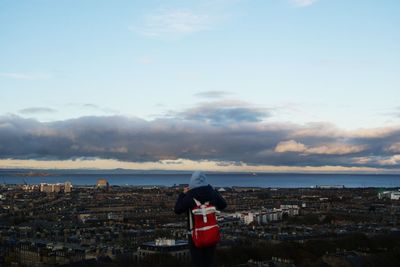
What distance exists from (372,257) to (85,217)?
40090mm

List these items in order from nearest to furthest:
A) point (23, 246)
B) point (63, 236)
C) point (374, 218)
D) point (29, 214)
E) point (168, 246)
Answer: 1. point (168, 246)
2. point (23, 246)
3. point (63, 236)
4. point (374, 218)
5. point (29, 214)

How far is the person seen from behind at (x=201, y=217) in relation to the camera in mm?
4008

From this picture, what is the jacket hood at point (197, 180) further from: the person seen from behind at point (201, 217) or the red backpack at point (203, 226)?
the red backpack at point (203, 226)

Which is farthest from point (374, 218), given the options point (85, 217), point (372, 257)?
point (372, 257)

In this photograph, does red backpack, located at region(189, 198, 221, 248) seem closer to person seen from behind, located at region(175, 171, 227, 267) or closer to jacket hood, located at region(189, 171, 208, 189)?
person seen from behind, located at region(175, 171, 227, 267)

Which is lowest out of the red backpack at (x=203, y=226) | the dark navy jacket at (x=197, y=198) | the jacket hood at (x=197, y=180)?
the red backpack at (x=203, y=226)

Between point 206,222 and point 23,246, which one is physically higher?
point 206,222

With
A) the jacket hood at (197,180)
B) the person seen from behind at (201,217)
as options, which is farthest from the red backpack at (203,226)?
the jacket hood at (197,180)

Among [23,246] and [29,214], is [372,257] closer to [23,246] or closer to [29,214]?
[23,246]

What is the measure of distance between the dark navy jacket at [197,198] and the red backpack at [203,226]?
0.03 metres

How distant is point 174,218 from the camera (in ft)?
196

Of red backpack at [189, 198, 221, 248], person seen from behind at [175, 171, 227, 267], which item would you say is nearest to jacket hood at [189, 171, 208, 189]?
person seen from behind at [175, 171, 227, 267]

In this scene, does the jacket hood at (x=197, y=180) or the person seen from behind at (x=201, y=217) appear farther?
the jacket hood at (x=197, y=180)

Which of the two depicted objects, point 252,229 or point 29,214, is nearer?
point 252,229
